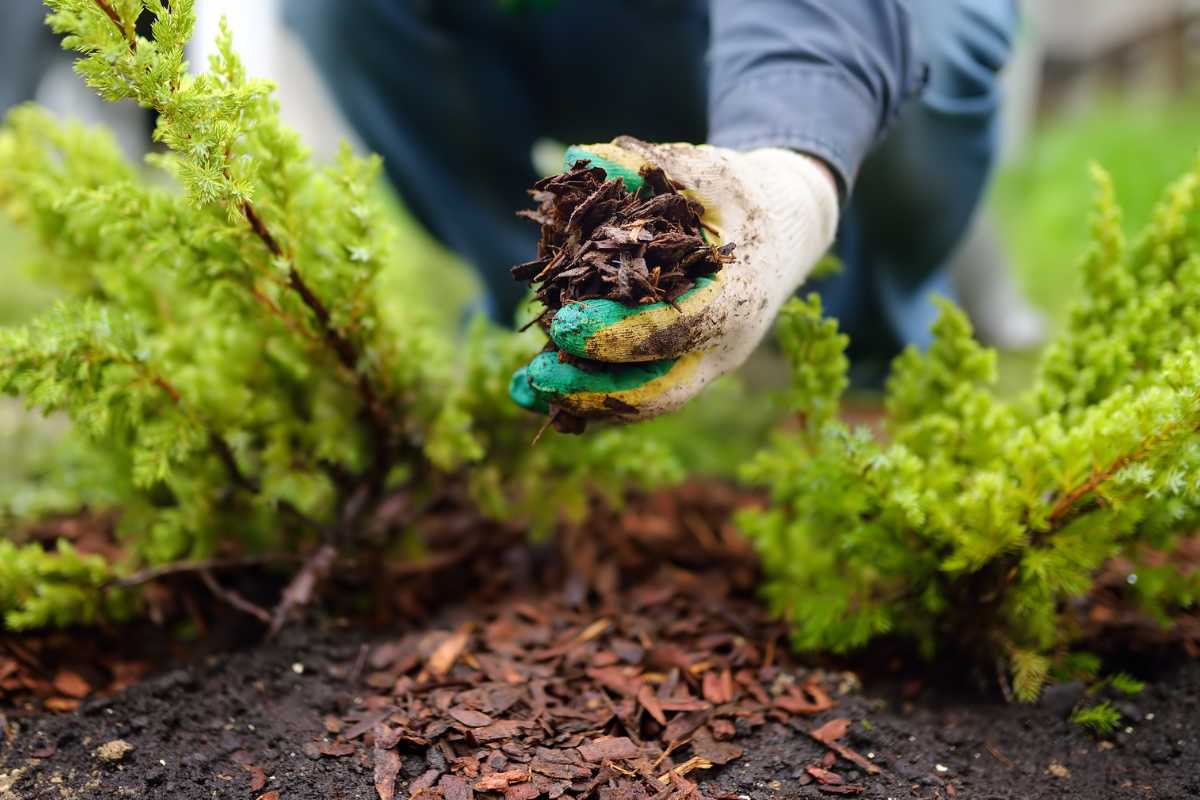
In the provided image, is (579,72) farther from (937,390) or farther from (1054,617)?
(1054,617)

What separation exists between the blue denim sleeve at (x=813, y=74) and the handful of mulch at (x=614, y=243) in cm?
42

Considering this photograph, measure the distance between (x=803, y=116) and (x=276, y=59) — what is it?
202 inches

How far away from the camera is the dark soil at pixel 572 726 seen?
1.45 metres

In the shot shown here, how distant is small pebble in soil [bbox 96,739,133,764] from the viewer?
4.84 ft

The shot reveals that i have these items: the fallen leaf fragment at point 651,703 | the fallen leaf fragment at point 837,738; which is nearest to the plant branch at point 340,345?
the fallen leaf fragment at point 651,703

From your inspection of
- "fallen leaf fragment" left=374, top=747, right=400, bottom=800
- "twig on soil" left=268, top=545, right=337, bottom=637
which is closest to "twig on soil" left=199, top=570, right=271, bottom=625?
"twig on soil" left=268, top=545, right=337, bottom=637

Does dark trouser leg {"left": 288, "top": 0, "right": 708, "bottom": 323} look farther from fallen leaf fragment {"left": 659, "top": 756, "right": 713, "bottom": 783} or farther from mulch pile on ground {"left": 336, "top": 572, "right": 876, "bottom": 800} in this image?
fallen leaf fragment {"left": 659, "top": 756, "right": 713, "bottom": 783}

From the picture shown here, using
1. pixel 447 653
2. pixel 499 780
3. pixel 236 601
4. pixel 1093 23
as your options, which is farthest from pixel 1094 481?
pixel 1093 23

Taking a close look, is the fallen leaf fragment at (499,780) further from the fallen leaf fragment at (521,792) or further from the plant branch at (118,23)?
the plant branch at (118,23)

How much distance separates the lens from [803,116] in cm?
172

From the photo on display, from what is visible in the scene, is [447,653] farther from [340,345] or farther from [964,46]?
[964,46]

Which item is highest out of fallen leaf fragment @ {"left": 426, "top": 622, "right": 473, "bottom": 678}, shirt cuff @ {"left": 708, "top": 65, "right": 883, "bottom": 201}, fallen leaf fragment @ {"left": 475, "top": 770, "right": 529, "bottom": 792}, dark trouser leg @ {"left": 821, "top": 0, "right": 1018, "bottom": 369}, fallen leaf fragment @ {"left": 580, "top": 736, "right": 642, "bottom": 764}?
dark trouser leg @ {"left": 821, "top": 0, "right": 1018, "bottom": 369}

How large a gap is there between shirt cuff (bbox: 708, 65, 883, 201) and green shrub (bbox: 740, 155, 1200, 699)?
0.30m

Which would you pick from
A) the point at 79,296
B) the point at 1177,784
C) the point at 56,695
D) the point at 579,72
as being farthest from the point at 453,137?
the point at 1177,784
